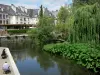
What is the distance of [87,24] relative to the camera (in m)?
18.9

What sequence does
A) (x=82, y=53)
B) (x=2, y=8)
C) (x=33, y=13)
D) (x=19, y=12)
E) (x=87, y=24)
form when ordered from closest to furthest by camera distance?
1. (x=82, y=53)
2. (x=87, y=24)
3. (x=2, y=8)
4. (x=19, y=12)
5. (x=33, y=13)

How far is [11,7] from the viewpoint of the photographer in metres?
73.4

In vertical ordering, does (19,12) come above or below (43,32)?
above

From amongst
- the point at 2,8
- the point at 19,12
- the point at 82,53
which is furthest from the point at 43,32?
the point at 19,12

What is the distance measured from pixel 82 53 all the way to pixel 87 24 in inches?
110

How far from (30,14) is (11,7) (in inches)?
427

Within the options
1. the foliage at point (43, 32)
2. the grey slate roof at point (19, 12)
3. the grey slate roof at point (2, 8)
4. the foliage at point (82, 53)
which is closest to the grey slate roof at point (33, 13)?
the grey slate roof at point (19, 12)

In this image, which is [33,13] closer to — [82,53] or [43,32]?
[43,32]

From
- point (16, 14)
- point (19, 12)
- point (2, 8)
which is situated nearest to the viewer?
point (2, 8)

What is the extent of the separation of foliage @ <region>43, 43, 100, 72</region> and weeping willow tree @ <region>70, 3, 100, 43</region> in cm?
77

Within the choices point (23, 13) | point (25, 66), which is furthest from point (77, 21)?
point (23, 13)

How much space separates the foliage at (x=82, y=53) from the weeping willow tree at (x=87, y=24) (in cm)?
77

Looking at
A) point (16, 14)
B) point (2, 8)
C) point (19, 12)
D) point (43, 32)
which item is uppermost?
point (2, 8)

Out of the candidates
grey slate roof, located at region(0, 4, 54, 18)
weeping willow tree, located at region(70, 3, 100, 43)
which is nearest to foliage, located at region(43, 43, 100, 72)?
weeping willow tree, located at region(70, 3, 100, 43)
